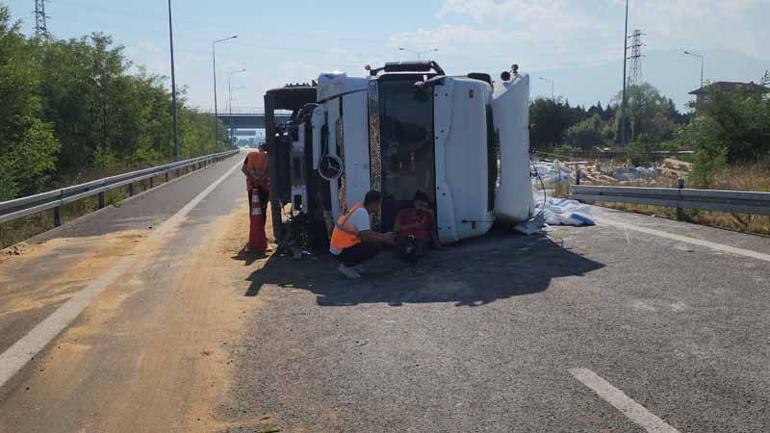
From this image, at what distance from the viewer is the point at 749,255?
809 cm

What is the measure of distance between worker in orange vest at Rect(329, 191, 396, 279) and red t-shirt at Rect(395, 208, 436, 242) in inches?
35.4

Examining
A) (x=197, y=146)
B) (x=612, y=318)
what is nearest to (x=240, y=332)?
(x=612, y=318)

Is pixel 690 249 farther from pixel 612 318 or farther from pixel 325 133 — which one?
pixel 325 133

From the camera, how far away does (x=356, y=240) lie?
7965mm

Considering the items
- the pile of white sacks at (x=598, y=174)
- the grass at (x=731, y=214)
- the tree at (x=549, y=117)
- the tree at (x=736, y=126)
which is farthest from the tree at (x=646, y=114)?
the grass at (x=731, y=214)

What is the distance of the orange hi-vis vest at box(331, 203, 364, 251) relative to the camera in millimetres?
7965

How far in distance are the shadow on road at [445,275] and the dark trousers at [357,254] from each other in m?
0.23

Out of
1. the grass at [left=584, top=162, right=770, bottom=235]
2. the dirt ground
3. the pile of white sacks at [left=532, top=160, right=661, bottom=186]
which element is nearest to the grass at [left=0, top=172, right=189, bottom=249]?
the dirt ground

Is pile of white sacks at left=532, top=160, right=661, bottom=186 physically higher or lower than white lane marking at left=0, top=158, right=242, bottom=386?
higher

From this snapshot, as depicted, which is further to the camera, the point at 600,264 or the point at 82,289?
the point at 600,264

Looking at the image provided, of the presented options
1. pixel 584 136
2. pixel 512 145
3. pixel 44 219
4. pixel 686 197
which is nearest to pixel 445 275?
pixel 512 145

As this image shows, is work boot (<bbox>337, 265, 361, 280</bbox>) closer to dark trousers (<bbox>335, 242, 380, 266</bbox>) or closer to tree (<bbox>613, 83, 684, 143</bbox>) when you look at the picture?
dark trousers (<bbox>335, 242, 380, 266</bbox>)

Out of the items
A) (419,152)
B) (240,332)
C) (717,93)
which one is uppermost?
(717,93)

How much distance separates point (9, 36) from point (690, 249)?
21705 millimetres
